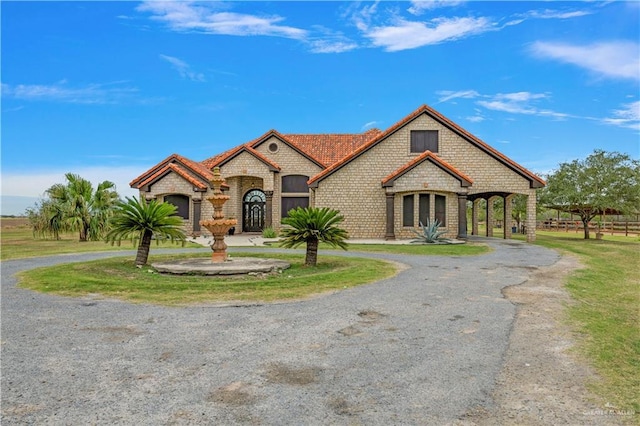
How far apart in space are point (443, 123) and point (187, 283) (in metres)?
21.8

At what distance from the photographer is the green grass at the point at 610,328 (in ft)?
14.1

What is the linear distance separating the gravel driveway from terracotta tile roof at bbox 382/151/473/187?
57.3 ft

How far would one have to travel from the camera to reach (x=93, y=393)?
4.14m

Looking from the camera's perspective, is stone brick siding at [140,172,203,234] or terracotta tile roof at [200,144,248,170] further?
terracotta tile roof at [200,144,248,170]

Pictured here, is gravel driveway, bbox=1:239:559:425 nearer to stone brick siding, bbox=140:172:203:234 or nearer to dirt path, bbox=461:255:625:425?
dirt path, bbox=461:255:625:425

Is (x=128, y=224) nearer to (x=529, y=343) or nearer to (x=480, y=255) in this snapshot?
(x=529, y=343)

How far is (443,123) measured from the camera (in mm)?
27531

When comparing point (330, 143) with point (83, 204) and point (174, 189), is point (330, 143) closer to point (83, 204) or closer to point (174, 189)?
point (174, 189)

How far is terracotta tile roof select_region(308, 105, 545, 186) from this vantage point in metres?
26.6

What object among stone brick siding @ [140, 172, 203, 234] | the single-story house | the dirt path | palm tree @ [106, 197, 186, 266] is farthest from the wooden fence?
palm tree @ [106, 197, 186, 266]

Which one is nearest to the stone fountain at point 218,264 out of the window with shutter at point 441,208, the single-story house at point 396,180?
the single-story house at point 396,180

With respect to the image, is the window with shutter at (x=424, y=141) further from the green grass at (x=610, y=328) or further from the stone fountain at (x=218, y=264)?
the stone fountain at (x=218, y=264)

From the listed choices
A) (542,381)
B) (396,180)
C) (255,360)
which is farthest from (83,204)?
(542,381)

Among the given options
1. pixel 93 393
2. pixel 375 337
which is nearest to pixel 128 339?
pixel 93 393
